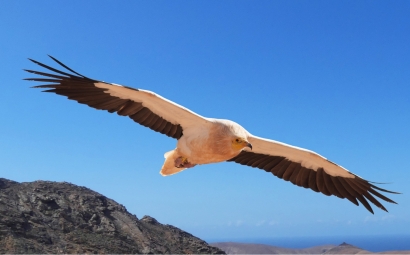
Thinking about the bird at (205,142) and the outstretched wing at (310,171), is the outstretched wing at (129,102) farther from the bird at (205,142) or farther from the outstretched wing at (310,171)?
the outstretched wing at (310,171)

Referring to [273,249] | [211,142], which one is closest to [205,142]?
[211,142]

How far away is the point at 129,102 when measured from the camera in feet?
24.9

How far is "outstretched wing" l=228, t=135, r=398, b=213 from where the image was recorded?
29.2ft

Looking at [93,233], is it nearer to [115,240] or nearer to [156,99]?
[115,240]

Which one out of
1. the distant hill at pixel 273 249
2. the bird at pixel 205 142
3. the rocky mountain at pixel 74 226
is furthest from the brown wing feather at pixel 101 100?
the distant hill at pixel 273 249

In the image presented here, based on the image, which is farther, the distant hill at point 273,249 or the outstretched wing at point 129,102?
the distant hill at point 273,249

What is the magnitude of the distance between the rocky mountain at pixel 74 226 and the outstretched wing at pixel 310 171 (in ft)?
36.1

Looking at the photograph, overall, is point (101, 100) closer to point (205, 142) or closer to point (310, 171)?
point (205, 142)

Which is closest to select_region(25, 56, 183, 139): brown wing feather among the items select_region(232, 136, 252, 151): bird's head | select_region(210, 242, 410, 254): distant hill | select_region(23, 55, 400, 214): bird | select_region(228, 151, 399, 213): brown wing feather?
select_region(23, 55, 400, 214): bird

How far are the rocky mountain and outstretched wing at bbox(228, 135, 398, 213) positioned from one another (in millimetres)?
10990

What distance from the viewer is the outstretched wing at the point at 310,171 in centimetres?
891

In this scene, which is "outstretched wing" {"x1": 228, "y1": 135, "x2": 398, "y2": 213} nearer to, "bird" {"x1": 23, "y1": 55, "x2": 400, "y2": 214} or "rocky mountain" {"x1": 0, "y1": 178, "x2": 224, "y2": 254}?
"bird" {"x1": 23, "y1": 55, "x2": 400, "y2": 214}

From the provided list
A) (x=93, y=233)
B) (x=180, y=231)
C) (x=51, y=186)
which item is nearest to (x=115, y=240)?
(x=93, y=233)

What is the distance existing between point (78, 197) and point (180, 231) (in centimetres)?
548
